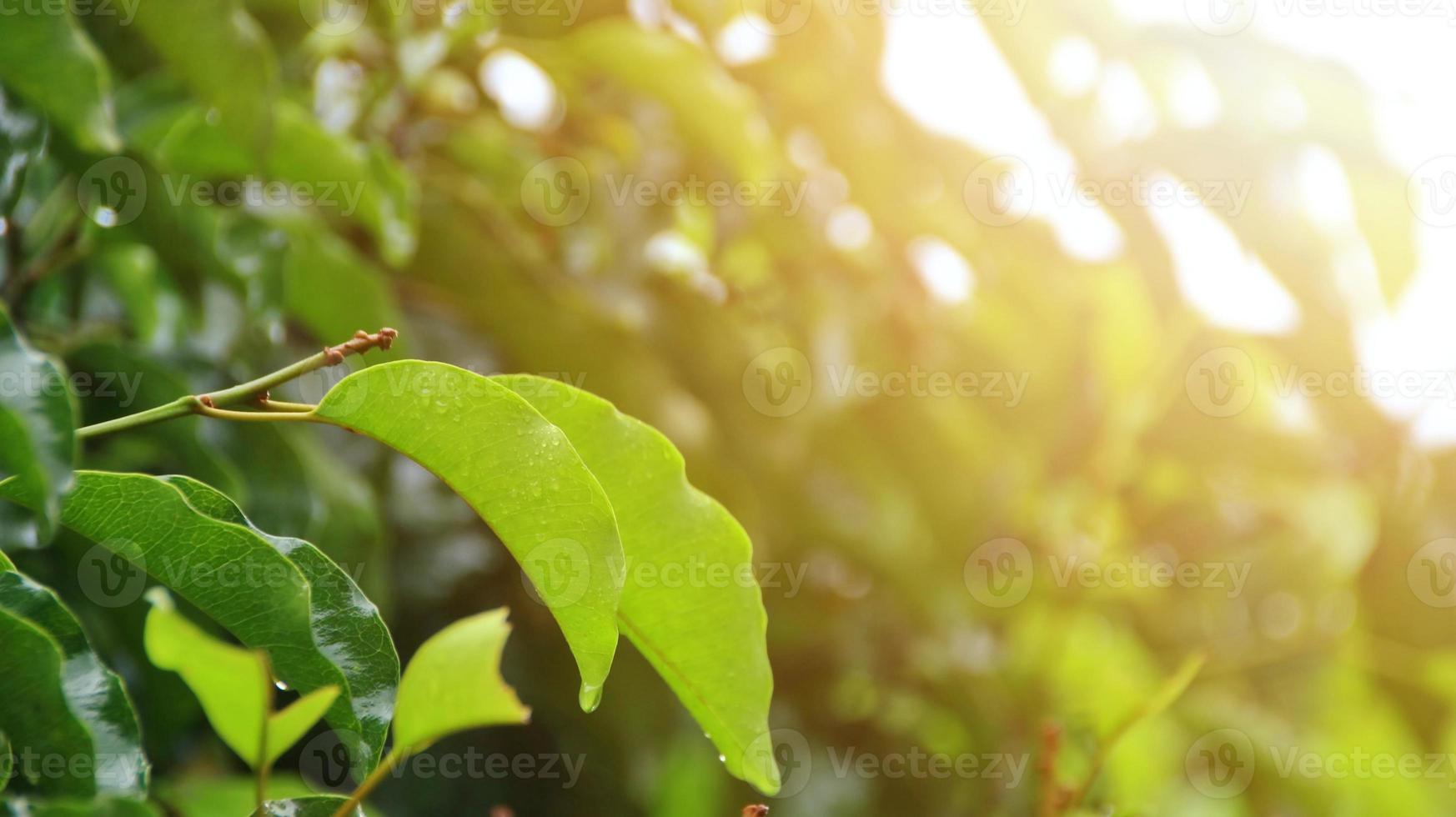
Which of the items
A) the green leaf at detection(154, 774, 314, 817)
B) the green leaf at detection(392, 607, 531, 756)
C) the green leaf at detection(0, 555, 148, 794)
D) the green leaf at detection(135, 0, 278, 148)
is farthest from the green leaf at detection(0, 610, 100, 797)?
the green leaf at detection(135, 0, 278, 148)

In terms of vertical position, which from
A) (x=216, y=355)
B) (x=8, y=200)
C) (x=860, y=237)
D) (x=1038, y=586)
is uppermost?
(x=8, y=200)

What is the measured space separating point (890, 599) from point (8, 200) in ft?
3.64

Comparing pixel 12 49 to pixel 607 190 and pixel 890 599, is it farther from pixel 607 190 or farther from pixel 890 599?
pixel 890 599

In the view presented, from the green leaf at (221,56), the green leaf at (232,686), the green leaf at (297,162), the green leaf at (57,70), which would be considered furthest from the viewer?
the green leaf at (297,162)

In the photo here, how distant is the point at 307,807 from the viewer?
401 millimetres

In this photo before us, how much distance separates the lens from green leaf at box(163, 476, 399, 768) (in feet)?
1.40

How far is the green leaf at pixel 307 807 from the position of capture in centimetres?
39

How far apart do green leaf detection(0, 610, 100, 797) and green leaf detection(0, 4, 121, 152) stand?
36 centimetres

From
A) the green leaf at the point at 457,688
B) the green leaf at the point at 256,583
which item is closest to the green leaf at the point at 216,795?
the green leaf at the point at 256,583

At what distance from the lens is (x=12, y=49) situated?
1.93ft

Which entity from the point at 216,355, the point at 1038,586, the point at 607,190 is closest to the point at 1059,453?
the point at 1038,586

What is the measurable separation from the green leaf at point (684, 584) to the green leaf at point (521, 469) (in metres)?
0.04

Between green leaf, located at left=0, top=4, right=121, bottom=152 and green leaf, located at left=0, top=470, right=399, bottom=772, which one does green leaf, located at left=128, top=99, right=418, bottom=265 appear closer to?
green leaf, located at left=0, top=4, right=121, bottom=152

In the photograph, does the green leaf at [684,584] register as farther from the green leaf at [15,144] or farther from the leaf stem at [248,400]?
the green leaf at [15,144]
